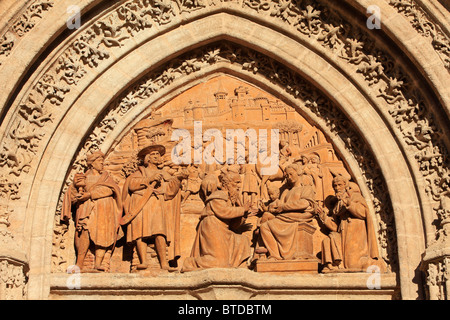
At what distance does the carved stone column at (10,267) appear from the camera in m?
9.51

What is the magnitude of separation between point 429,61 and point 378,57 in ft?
2.62

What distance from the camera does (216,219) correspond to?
1031cm

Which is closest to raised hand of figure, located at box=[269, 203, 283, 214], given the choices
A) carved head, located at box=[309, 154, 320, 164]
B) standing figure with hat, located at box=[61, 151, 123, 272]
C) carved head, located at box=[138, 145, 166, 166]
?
carved head, located at box=[309, 154, 320, 164]

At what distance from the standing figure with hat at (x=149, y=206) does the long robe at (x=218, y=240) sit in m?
0.36

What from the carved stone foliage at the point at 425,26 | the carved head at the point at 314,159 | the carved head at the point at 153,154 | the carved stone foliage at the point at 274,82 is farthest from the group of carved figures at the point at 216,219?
the carved stone foliage at the point at 425,26

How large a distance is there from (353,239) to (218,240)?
4.83 ft

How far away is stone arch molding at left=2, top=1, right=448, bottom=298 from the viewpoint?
1016 centimetres

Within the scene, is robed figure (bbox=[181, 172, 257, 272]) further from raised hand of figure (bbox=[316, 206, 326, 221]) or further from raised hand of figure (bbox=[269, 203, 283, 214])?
raised hand of figure (bbox=[316, 206, 326, 221])

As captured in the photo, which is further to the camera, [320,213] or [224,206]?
[320,213]

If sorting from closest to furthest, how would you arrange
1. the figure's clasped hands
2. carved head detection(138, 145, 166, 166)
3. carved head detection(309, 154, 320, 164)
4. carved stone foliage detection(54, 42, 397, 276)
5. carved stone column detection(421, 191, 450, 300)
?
carved stone column detection(421, 191, 450, 300), the figure's clasped hands, carved stone foliage detection(54, 42, 397, 276), carved head detection(138, 145, 166, 166), carved head detection(309, 154, 320, 164)

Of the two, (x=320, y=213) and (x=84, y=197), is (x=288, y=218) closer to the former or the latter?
(x=320, y=213)

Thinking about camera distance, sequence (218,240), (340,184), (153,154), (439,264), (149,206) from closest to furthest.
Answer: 1. (439,264)
2. (218,240)
3. (149,206)
4. (340,184)
5. (153,154)

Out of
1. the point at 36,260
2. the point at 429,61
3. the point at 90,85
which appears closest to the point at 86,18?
the point at 90,85

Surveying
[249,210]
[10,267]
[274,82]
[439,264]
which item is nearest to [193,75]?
[274,82]
